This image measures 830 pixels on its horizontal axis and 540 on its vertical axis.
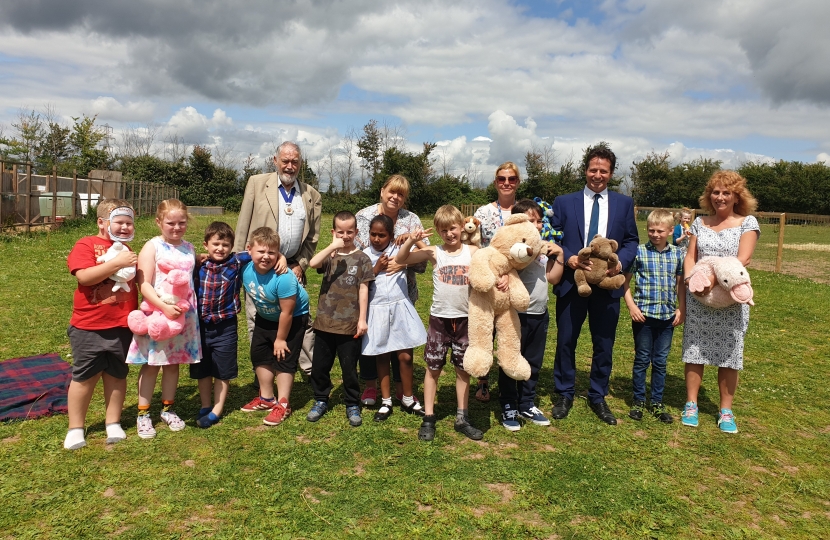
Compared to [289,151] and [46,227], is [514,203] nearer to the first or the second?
[289,151]

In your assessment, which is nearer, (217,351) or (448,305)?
(448,305)

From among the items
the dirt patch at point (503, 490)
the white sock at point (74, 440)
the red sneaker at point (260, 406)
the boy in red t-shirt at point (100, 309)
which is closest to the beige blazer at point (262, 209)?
the boy in red t-shirt at point (100, 309)

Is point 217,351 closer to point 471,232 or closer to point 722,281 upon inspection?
point 471,232

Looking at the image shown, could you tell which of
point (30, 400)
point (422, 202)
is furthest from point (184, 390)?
point (422, 202)

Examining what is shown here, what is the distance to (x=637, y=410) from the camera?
14.1ft

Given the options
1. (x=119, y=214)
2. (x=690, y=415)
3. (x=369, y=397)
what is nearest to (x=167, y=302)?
(x=119, y=214)

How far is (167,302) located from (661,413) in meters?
3.85

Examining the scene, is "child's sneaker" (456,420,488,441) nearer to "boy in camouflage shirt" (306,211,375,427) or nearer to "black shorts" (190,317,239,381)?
"boy in camouflage shirt" (306,211,375,427)

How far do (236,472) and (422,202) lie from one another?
3334 cm

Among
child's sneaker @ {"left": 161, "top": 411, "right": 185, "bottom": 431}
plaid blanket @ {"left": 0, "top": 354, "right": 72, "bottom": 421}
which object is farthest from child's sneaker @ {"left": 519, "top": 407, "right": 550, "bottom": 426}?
plaid blanket @ {"left": 0, "top": 354, "right": 72, "bottom": 421}

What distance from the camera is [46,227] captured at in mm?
14742

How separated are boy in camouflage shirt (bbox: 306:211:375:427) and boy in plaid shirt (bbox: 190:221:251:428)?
2.03ft

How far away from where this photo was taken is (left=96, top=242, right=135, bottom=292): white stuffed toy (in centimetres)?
336

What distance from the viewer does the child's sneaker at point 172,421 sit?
3752 mm
